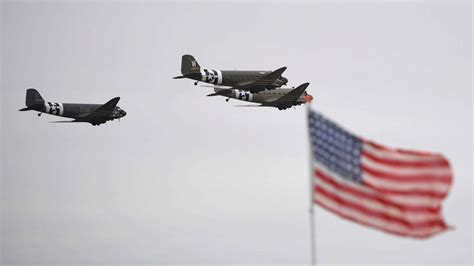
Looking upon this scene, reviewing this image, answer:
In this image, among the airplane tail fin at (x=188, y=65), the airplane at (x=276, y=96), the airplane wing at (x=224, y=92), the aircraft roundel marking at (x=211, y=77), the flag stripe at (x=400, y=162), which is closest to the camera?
the flag stripe at (x=400, y=162)

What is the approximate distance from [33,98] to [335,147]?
102m

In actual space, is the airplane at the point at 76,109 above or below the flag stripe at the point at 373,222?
above

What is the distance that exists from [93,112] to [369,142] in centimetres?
10162

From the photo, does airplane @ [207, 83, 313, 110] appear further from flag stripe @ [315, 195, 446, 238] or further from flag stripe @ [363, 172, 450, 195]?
flag stripe @ [315, 195, 446, 238]

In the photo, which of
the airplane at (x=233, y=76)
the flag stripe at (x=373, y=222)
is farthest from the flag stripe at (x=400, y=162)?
the airplane at (x=233, y=76)

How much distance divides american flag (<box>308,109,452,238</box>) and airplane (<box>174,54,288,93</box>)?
279ft

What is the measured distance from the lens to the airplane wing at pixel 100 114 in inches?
5861

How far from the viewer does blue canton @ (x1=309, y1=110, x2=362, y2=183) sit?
49.9 meters

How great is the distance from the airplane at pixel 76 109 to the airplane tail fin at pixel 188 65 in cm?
1415

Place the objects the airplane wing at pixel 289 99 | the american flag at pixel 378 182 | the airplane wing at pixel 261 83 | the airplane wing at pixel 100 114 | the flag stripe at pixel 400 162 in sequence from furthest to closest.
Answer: the airplane wing at pixel 100 114 → the airplane wing at pixel 289 99 → the airplane wing at pixel 261 83 → the flag stripe at pixel 400 162 → the american flag at pixel 378 182

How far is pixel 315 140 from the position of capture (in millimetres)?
50219

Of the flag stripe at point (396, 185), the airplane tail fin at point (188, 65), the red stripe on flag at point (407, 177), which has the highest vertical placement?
the airplane tail fin at point (188, 65)

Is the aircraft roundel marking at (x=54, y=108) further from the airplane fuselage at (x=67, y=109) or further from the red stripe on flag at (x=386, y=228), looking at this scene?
the red stripe on flag at (x=386, y=228)

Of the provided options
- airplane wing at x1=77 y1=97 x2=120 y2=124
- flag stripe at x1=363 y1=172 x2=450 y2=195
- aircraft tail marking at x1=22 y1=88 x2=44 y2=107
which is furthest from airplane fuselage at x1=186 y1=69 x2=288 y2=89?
flag stripe at x1=363 y1=172 x2=450 y2=195
